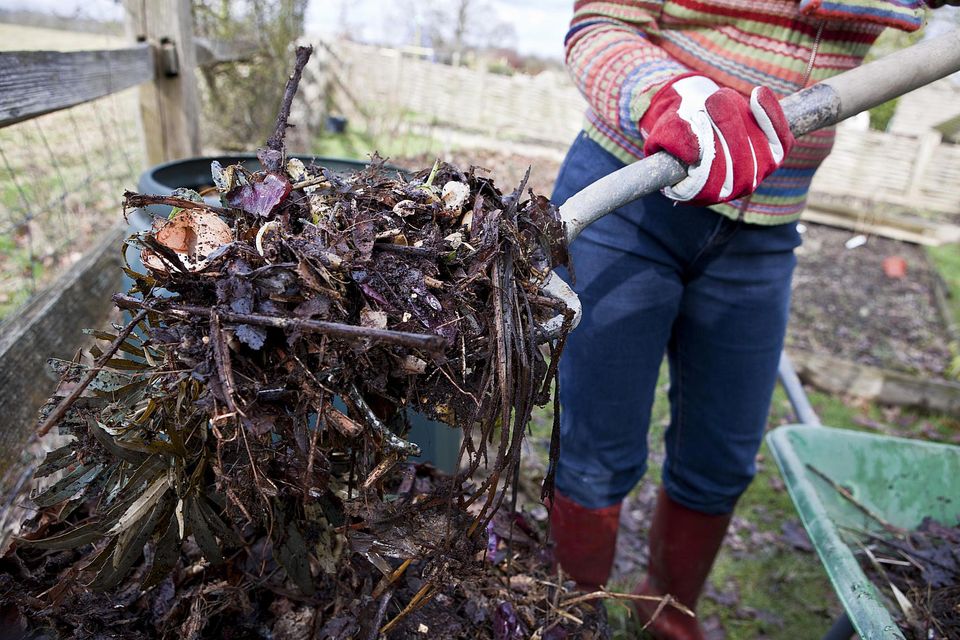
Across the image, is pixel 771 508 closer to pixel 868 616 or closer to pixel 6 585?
pixel 868 616

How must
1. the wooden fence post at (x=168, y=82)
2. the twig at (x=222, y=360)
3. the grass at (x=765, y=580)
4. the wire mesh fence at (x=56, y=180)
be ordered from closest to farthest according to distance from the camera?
the twig at (x=222, y=360)
the grass at (x=765, y=580)
the wooden fence post at (x=168, y=82)
the wire mesh fence at (x=56, y=180)

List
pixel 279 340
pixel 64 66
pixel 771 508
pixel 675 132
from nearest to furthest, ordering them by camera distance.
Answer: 1. pixel 279 340
2. pixel 675 132
3. pixel 64 66
4. pixel 771 508

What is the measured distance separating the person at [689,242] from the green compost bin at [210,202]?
1.18 ft

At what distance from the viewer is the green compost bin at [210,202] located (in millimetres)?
1715

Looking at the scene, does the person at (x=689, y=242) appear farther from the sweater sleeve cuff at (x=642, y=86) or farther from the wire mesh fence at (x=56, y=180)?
the wire mesh fence at (x=56, y=180)

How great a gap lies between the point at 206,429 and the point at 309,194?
402mm

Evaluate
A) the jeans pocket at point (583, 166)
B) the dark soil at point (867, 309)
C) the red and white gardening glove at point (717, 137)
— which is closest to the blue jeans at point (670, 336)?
the jeans pocket at point (583, 166)

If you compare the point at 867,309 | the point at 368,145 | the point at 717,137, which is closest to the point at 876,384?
the point at 867,309

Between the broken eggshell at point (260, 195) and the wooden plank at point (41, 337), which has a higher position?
the broken eggshell at point (260, 195)

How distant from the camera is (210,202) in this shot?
5.79ft

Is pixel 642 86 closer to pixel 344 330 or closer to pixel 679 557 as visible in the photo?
Result: pixel 344 330

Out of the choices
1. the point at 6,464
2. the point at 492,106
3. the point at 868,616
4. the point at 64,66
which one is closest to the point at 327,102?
the point at 492,106

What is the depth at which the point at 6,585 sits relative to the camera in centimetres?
103

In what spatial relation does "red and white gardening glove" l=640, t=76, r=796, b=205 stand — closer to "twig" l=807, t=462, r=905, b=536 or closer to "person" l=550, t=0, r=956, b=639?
"person" l=550, t=0, r=956, b=639
